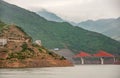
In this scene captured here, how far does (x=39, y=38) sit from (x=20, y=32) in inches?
52.0

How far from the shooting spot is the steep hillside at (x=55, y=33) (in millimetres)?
17641

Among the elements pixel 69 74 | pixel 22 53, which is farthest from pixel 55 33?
pixel 69 74

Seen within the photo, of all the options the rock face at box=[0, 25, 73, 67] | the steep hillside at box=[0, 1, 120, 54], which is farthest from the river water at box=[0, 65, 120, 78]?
the rock face at box=[0, 25, 73, 67]

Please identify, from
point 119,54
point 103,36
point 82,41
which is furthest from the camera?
point 82,41

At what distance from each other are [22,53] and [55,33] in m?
2.26

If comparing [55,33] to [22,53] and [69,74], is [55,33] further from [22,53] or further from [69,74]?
[69,74]

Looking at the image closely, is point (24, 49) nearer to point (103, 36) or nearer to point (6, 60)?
point (6, 60)

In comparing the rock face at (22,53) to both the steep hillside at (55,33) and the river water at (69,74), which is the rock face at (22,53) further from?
the river water at (69,74)

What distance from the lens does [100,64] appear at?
69.1 feet

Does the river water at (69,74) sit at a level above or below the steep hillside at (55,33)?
below

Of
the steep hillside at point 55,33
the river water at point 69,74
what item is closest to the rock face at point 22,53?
the steep hillside at point 55,33

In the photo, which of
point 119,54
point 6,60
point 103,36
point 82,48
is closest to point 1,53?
point 6,60

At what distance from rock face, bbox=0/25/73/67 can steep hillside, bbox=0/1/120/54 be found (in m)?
0.59

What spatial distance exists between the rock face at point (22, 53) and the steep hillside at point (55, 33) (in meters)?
0.59
